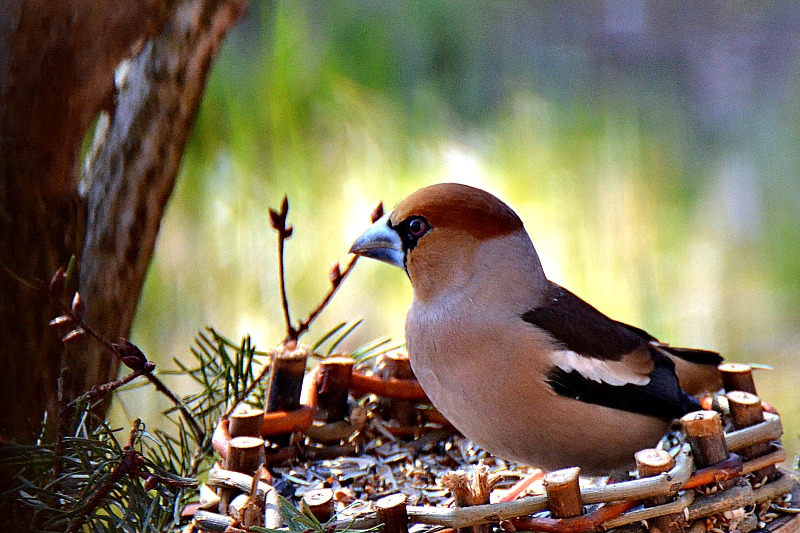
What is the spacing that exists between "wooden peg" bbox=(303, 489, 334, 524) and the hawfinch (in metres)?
0.27

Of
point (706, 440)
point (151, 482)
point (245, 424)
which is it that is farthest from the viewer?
point (245, 424)

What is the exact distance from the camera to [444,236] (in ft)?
3.66

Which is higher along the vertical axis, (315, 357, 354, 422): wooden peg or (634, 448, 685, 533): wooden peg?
(315, 357, 354, 422): wooden peg

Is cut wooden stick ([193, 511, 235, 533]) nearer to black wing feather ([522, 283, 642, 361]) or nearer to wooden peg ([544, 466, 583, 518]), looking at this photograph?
wooden peg ([544, 466, 583, 518])

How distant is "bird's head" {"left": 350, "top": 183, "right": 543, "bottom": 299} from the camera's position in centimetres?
109

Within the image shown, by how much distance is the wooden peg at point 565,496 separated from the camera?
775mm

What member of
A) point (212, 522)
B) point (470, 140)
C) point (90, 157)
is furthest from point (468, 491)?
point (470, 140)

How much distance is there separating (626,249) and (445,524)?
1257 millimetres

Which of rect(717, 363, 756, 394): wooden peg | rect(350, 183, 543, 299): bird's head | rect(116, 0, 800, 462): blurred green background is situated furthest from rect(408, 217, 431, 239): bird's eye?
rect(116, 0, 800, 462): blurred green background

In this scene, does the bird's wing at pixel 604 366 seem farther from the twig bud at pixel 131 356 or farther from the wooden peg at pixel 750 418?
the twig bud at pixel 131 356

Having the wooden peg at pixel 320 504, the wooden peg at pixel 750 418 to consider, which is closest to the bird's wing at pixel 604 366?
the wooden peg at pixel 750 418

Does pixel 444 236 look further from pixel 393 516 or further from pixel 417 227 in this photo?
pixel 393 516

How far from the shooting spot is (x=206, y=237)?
6.00ft

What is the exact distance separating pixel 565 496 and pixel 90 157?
0.90 meters
